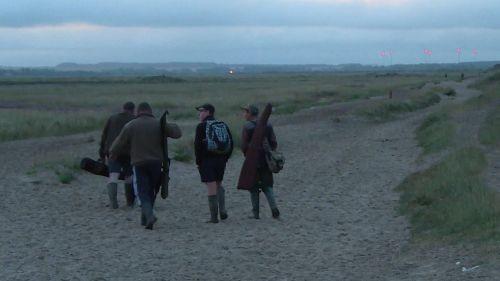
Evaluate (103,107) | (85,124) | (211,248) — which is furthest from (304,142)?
(103,107)

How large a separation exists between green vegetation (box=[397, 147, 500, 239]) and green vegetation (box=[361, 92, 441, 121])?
76.4ft

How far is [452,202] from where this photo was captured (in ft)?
42.8

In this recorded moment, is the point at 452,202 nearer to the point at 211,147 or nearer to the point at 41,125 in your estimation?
the point at 211,147

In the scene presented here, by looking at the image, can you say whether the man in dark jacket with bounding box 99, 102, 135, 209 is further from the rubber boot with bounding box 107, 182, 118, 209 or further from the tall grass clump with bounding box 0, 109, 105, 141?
the tall grass clump with bounding box 0, 109, 105, 141

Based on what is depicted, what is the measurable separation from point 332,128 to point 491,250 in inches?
A: 1018

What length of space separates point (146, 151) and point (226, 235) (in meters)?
1.49

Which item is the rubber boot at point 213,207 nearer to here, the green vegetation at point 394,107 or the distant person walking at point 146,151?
the distant person walking at point 146,151

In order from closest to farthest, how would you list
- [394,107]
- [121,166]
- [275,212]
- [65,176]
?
[275,212]
[121,166]
[65,176]
[394,107]

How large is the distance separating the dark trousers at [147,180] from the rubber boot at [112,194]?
6.27 feet

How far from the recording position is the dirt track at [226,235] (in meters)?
9.67

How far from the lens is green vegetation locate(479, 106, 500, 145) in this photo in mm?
24858

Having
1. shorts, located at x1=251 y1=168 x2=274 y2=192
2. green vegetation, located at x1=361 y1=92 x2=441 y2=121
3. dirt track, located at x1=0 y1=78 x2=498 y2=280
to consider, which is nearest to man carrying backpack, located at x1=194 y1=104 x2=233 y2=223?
shorts, located at x1=251 y1=168 x2=274 y2=192

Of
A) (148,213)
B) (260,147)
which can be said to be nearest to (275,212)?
(260,147)

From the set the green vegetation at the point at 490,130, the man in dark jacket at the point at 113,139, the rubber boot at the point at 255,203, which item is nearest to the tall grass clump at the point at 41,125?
the green vegetation at the point at 490,130
